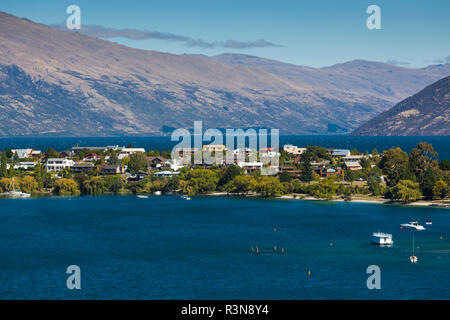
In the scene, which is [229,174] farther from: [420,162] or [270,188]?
[420,162]

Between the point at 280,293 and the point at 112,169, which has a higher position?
the point at 112,169

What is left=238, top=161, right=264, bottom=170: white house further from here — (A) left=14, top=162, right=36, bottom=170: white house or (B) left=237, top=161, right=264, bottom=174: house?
(A) left=14, top=162, right=36, bottom=170: white house

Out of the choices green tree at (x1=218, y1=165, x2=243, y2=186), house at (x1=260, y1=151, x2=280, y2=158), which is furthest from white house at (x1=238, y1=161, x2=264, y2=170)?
green tree at (x1=218, y1=165, x2=243, y2=186)

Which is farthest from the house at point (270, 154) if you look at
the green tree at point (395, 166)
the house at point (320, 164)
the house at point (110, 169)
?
the house at point (110, 169)

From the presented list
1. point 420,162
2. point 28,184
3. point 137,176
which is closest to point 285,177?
point 420,162

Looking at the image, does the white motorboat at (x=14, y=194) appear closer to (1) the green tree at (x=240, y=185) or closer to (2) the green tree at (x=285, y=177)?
(1) the green tree at (x=240, y=185)
